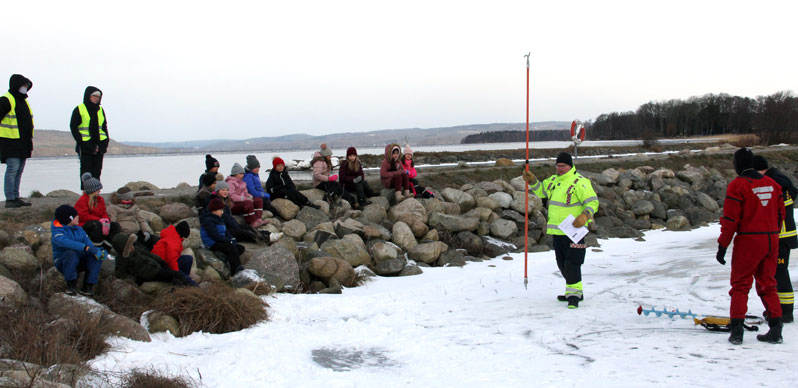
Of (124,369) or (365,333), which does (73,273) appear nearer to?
(124,369)

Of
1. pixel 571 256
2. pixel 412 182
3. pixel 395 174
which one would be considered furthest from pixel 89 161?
pixel 571 256

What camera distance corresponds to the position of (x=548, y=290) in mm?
8906

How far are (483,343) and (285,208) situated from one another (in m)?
6.78

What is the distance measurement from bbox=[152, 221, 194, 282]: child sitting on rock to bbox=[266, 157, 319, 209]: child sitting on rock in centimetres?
432

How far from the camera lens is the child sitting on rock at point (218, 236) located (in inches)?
356

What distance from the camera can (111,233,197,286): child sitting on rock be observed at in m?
7.83

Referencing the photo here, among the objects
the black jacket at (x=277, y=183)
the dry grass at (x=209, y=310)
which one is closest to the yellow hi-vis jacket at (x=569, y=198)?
the dry grass at (x=209, y=310)

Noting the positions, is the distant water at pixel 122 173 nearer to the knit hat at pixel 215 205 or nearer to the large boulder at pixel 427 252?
the large boulder at pixel 427 252

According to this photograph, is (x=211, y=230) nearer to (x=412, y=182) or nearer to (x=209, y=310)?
(x=209, y=310)

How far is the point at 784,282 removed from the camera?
6.22 meters

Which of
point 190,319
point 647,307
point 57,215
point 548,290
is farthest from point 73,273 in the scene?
point 647,307

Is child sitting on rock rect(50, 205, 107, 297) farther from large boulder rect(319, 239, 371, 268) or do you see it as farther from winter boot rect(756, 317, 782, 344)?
winter boot rect(756, 317, 782, 344)

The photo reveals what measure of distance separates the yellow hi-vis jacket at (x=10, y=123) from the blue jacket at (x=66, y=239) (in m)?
3.89

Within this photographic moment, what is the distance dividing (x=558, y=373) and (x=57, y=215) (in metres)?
5.92
